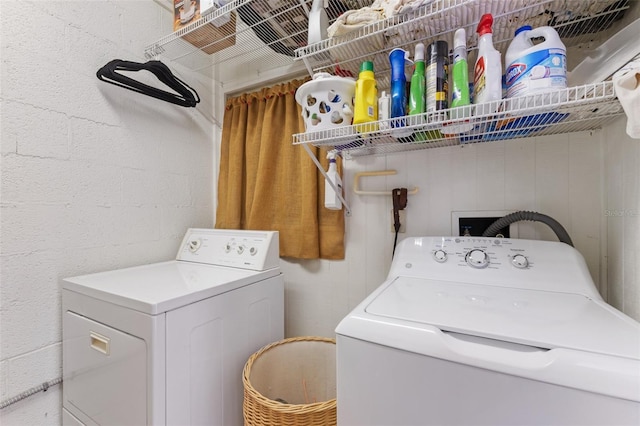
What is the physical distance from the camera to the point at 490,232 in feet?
3.56

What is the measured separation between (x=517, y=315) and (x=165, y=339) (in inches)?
40.0

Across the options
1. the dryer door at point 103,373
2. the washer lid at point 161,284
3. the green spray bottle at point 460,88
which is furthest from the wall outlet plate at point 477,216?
the dryer door at point 103,373

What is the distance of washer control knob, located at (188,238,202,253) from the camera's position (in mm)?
1566

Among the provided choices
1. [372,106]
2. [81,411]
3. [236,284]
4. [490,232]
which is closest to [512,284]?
[490,232]

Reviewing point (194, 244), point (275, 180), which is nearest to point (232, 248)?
point (194, 244)

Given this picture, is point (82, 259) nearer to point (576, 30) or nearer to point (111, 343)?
point (111, 343)

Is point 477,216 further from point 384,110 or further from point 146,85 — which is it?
point 146,85

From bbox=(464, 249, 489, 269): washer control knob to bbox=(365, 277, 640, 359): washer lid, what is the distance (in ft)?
0.27

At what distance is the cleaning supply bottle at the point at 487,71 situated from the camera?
74 centimetres

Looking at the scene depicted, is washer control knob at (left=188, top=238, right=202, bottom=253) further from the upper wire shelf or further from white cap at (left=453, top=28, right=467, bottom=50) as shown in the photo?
white cap at (left=453, top=28, right=467, bottom=50)

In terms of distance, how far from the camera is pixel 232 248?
1.44 metres

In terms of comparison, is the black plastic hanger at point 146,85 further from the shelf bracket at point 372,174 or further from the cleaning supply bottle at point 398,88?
the cleaning supply bottle at point 398,88

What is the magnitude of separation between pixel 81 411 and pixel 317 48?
172cm

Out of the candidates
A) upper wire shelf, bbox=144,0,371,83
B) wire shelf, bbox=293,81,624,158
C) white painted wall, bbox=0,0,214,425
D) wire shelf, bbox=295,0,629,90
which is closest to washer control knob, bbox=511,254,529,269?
wire shelf, bbox=293,81,624,158
